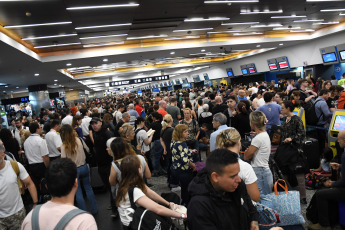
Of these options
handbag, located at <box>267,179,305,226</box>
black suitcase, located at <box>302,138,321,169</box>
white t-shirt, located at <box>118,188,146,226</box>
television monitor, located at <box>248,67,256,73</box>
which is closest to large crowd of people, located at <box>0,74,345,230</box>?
white t-shirt, located at <box>118,188,146,226</box>

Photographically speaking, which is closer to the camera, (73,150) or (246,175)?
(246,175)

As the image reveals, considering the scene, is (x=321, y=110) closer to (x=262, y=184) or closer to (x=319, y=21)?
(x=262, y=184)

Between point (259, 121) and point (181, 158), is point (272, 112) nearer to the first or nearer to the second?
point (259, 121)

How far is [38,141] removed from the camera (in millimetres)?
4449

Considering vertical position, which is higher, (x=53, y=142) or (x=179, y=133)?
(x=53, y=142)

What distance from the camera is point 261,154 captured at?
3254mm

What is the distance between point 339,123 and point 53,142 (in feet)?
18.5

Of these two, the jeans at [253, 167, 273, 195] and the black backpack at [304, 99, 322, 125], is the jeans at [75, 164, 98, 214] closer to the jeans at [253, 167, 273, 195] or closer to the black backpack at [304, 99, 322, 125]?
the jeans at [253, 167, 273, 195]

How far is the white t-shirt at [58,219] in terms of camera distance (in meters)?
1.52

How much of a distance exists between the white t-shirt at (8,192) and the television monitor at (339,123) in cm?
541

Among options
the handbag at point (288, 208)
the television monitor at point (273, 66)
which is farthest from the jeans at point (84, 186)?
the television monitor at point (273, 66)

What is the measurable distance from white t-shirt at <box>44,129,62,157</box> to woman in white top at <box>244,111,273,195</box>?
3.66 metres

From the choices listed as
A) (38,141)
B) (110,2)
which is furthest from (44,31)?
(38,141)

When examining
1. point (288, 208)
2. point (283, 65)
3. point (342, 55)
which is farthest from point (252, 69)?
point (288, 208)
